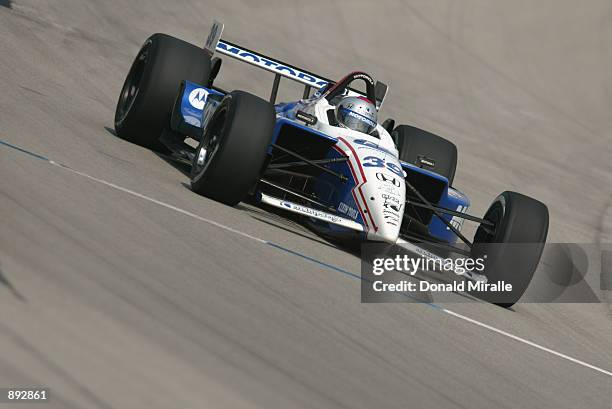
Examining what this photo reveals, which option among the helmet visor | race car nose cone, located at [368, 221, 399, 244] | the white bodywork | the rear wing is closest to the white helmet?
the helmet visor

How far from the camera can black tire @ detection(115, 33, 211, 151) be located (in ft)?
37.8

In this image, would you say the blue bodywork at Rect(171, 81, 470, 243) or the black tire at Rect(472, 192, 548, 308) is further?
the blue bodywork at Rect(171, 81, 470, 243)

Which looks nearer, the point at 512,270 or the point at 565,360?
the point at 565,360

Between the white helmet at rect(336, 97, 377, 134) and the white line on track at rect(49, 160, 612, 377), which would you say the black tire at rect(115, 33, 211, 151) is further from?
the white line on track at rect(49, 160, 612, 377)

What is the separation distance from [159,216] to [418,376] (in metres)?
2.56

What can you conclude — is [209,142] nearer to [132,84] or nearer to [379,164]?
[379,164]

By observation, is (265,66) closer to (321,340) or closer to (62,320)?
(321,340)

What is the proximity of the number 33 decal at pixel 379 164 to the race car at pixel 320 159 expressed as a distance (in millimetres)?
12

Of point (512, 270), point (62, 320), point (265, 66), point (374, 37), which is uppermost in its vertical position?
point (374, 37)

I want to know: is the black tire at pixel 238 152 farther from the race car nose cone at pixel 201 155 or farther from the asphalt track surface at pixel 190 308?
the race car nose cone at pixel 201 155

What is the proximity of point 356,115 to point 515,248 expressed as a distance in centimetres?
203

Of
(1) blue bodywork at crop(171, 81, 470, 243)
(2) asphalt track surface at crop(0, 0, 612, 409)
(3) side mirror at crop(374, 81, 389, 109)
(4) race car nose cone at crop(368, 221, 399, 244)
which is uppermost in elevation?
(3) side mirror at crop(374, 81, 389, 109)

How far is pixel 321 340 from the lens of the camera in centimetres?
632

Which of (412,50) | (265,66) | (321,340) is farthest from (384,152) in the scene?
(412,50)
